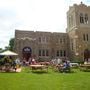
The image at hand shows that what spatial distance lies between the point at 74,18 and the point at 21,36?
469 inches

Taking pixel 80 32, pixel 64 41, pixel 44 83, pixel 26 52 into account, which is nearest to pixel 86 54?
pixel 80 32

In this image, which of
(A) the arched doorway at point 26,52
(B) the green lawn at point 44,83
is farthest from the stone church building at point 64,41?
(B) the green lawn at point 44,83

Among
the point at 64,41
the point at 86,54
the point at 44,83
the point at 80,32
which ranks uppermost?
the point at 80,32

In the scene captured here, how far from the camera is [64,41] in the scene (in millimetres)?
52312

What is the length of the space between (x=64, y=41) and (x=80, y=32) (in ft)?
17.2

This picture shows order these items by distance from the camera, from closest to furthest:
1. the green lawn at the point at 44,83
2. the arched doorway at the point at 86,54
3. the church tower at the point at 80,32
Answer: the green lawn at the point at 44,83 → the church tower at the point at 80,32 → the arched doorway at the point at 86,54

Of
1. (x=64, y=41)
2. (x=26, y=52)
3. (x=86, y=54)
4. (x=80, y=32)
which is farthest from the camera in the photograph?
(x=64, y=41)

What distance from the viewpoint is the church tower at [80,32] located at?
47.7 meters

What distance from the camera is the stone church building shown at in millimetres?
47938

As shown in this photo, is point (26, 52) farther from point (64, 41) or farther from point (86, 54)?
point (86, 54)

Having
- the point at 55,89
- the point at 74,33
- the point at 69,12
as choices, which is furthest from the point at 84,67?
the point at 69,12

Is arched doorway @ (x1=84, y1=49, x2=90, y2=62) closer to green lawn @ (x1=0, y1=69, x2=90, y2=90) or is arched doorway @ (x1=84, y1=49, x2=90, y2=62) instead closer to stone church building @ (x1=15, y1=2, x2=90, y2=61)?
stone church building @ (x1=15, y1=2, x2=90, y2=61)

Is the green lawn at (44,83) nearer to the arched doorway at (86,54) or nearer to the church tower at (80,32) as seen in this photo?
the church tower at (80,32)

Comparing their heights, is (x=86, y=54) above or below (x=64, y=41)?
below
